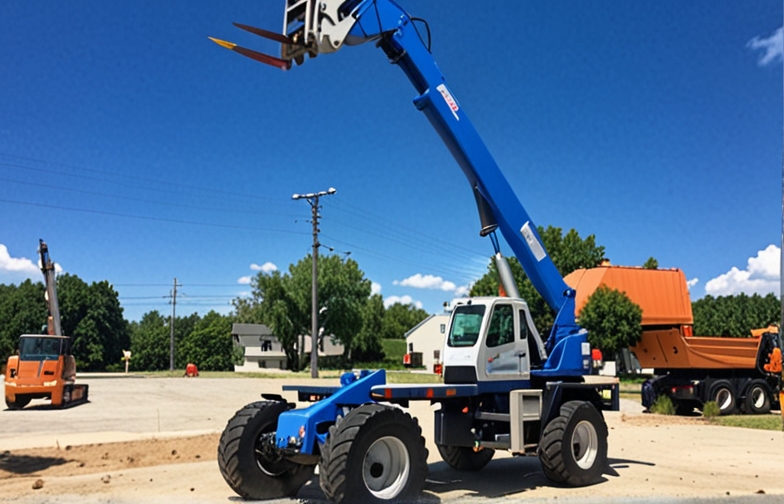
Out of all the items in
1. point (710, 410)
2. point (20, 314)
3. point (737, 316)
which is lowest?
point (710, 410)

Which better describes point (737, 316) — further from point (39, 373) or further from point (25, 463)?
point (25, 463)

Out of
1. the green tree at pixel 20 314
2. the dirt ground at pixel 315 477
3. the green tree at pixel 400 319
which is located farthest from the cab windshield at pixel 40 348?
the green tree at pixel 400 319

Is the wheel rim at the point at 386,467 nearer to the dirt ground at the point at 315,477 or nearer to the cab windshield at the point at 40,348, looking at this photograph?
the dirt ground at the point at 315,477

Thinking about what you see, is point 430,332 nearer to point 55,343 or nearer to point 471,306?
point 55,343

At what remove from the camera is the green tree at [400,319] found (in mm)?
132137

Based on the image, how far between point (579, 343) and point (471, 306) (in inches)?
87.8

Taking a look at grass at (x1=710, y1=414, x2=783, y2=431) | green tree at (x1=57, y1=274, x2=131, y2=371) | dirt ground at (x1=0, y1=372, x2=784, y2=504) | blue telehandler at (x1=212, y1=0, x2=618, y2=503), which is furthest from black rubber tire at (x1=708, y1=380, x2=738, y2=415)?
green tree at (x1=57, y1=274, x2=131, y2=371)

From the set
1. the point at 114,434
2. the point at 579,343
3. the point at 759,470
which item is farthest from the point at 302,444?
the point at 114,434

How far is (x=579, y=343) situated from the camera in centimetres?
1180

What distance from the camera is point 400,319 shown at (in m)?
141

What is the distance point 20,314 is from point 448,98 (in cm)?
8118

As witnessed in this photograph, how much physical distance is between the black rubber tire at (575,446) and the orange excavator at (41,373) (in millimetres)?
19385

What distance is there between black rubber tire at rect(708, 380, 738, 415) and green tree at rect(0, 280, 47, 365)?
73.8 m

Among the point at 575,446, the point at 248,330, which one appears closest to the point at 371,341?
the point at 248,330
